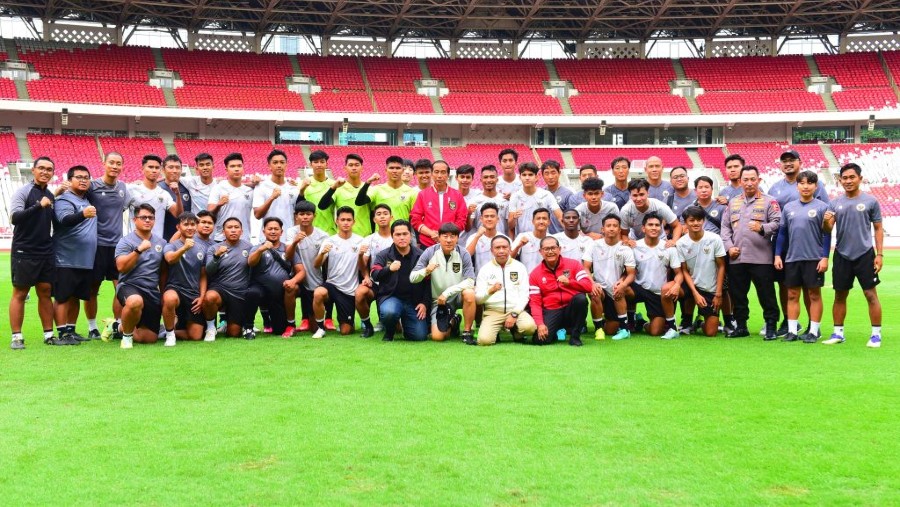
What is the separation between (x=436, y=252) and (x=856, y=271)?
4.55 m

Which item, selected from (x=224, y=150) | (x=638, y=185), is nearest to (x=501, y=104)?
(x=224, y=150)

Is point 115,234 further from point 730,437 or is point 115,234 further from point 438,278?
point 730,437

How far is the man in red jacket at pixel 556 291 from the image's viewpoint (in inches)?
345

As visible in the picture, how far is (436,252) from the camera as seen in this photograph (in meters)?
8.88

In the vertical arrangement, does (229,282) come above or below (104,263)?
below

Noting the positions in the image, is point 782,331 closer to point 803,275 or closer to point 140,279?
point 803,275

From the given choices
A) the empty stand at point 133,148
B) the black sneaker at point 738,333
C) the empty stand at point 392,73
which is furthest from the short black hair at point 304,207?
the empty stand at point 392,73

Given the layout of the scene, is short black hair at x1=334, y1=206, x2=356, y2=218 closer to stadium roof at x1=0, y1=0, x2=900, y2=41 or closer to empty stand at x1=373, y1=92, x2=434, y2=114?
stadium roof at x1=0, y1=0, x2=900, y2=41

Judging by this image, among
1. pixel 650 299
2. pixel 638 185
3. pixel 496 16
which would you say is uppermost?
pixel 496 16

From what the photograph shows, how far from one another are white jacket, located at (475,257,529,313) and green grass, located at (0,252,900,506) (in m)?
0.98

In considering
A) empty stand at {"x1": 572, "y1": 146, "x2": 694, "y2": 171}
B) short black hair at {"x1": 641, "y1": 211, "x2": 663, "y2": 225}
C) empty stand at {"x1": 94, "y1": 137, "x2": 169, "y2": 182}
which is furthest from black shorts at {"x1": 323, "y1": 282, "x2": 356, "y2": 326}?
empty stand at {"x1": 572, "y1": 146, "x2": 694, "y2": 171}

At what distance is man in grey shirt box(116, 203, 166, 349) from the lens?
8445mm

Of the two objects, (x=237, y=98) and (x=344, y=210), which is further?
(x=237, y=98)

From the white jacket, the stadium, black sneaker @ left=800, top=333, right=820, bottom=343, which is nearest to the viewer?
the stadium
